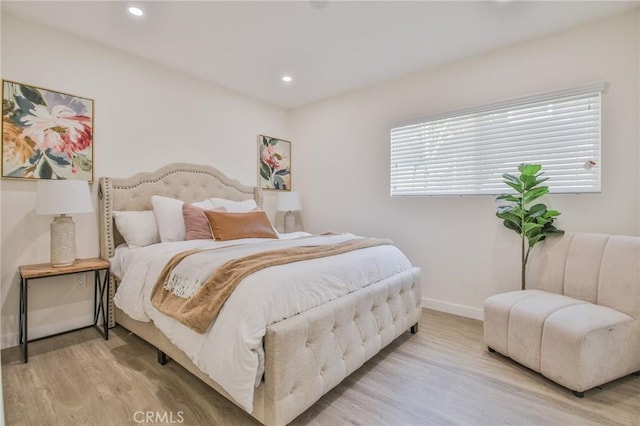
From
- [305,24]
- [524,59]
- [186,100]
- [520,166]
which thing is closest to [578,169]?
[520,166]

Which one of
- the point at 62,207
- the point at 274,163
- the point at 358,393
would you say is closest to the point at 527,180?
the point at 358,393

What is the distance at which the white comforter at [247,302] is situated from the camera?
1447 mm

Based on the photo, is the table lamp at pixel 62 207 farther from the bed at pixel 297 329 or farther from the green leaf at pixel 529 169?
the green leaf at pixel 529 169

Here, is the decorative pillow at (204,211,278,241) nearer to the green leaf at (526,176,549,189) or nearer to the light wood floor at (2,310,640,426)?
the light wood floor at (2,310,640,426)

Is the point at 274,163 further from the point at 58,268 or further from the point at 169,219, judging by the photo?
the point at 58,268

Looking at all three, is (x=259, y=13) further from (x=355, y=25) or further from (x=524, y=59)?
(x=524, y=59)

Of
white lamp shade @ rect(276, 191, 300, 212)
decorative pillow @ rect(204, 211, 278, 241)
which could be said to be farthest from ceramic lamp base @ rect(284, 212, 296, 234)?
decorative pillow @ rect(204, 211, 278, 241)

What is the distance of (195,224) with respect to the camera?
2.94 m

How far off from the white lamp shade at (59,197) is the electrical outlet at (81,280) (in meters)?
0.80

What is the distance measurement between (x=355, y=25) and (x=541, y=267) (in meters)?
2.55

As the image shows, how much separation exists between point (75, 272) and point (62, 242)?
263mm

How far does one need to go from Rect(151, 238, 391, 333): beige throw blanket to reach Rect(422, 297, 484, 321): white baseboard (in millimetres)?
1768

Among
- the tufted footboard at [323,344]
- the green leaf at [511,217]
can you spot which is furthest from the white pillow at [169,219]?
the green leaf at [511,217]

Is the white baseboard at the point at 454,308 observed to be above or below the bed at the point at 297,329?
below
